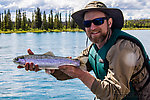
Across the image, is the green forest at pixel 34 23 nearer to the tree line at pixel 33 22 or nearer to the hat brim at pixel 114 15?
the tree line at pixel 33 22

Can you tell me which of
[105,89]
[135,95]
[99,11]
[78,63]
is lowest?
[135,95]

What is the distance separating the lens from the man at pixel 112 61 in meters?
3.31

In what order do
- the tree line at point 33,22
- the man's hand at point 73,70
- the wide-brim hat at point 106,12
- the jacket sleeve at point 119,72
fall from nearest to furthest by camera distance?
the jacket sleeve at point 119,72 < the man's hand at point 73,70 < the wide-brim hat at point 106,12 < the tree line at point 33,22

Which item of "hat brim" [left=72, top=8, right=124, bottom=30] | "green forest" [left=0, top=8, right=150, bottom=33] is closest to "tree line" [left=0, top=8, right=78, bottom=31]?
"green forest" [left=0, top=8, right=150, bottom=33]

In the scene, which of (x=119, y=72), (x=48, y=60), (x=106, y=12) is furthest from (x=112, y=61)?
(x=48, y=60)

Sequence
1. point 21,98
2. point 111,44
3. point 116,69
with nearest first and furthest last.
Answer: point 116,69 → point 111,44 → point 21,98

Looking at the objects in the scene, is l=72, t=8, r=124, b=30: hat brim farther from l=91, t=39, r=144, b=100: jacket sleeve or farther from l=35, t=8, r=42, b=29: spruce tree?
l=35, t=8, r=42, b=29: spruce tree

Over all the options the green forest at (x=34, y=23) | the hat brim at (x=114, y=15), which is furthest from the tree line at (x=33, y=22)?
the hat brim at (x=114, y=15)

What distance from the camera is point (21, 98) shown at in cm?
1356

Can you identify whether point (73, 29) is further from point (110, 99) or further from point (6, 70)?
point (110, 99)

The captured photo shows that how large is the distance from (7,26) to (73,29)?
46328 mm

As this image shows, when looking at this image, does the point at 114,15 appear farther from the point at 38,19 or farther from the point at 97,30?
the point at 38,19

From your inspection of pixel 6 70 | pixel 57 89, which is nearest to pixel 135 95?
pixel 57 89

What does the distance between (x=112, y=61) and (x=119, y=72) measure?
19 centimetres
